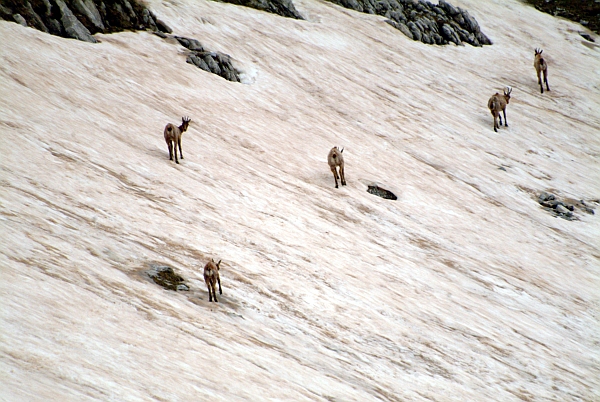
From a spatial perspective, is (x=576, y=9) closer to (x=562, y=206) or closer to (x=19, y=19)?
(x=562, y=206)

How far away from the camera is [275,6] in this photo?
123ft

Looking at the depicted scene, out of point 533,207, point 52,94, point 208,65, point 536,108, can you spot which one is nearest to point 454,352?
point 533,207

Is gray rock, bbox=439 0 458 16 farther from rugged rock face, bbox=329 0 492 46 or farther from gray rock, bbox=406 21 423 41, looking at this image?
gray rock, bbox=406 21 423 41

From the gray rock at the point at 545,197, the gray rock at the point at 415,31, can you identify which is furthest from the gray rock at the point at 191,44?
the gray rock at the point at 415,31

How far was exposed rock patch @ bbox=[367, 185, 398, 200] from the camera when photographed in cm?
2192

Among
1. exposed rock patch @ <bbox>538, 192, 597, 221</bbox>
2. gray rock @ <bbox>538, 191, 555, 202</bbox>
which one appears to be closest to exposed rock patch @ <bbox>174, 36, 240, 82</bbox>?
gray rock @ <bbox>538, 191, 555, 202</bbox>

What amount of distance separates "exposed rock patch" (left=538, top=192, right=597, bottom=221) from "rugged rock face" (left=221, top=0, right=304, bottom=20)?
20.5 m

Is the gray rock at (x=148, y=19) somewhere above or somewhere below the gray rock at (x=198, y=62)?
above

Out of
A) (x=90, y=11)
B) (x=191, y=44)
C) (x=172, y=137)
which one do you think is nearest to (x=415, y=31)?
(x=191, y=44)

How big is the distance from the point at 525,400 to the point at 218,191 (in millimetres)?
10236

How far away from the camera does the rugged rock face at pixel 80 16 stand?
80.0ft

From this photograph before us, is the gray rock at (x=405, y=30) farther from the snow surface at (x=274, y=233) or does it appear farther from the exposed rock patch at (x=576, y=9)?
the exposed rock patch at (x=576, y=9)

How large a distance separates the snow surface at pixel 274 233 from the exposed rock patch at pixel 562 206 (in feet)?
1.55

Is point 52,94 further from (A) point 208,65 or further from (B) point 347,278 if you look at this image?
(B) point 347,278
